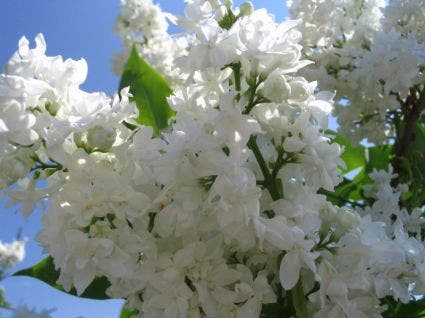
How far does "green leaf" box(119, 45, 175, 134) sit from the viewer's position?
4.65 feet

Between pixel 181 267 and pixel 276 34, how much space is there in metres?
0.36

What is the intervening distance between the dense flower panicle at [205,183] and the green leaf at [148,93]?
19.7 inches

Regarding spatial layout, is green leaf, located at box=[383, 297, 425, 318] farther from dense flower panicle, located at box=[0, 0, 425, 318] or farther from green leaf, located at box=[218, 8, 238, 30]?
green leaf, located at box=[218, 8, 238, 30]

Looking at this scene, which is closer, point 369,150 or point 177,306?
point 177,306

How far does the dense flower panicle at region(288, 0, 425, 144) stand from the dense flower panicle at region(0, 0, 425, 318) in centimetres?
75

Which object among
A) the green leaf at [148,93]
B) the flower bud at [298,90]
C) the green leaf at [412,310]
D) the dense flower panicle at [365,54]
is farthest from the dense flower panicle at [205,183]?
the dense flower panicle at [365,54]

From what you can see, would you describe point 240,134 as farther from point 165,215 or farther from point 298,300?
point 298,300

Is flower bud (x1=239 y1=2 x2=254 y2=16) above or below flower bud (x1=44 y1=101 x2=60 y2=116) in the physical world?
above

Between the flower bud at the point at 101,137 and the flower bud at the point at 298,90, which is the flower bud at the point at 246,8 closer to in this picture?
the flower bud at the point at 298,90

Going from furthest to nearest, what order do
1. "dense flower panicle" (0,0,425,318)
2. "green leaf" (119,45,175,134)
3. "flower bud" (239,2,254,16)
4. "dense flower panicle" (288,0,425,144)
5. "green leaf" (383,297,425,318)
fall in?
"dense flower panicle" (288,0,425,144), "green leaf" (119,45,175,134), "green leaf" (383,297,425,318), "flower bud" (239,2,254,16), "dense flower panicle" (0,0,425,318)

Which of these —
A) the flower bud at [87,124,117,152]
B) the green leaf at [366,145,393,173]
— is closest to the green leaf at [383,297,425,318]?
the green leaf at [366,145,393,173]

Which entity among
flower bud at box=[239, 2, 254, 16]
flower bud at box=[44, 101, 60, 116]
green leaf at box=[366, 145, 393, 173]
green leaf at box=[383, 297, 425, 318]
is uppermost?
flower bud at box=[239, 2, 254, 16]

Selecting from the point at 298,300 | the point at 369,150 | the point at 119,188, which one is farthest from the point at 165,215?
the point at 369,150

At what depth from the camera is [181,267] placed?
82cm
